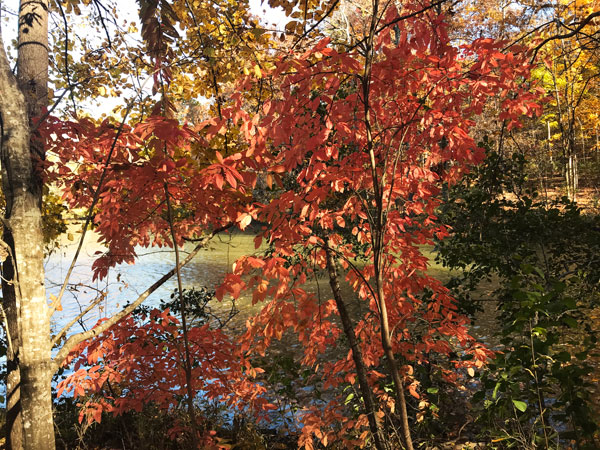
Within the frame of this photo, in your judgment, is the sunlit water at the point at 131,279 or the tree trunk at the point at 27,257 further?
the sunlit water at the point at 131,279

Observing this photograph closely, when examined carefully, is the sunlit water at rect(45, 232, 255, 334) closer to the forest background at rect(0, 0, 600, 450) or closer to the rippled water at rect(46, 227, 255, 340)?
the rippled water at rect(46, 227, 255, 340)

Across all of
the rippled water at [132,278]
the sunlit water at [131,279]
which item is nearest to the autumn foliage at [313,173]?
the rippled water at [132,278]

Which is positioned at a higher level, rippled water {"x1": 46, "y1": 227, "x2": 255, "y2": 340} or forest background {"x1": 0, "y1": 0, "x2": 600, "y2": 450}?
forest background {"x1": 0, "y1": 0, "x2": 600, "y2": 450}

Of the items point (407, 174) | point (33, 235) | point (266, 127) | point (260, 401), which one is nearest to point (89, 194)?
point (33, 235)

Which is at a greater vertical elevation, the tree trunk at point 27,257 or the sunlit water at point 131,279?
the tree trunk at point 27,257

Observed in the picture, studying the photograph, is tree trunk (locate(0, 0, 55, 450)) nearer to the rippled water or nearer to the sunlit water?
the rippled water

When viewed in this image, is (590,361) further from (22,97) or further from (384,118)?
(22,97)

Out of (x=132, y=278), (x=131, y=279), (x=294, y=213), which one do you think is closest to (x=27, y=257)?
(x=294, y=213)

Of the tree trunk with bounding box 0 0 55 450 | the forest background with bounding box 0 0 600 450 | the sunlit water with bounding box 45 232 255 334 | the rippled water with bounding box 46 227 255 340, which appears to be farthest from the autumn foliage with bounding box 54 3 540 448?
the sunlit water with bounding box 45 232 255 334

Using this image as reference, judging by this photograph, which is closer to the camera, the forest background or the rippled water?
the forest background

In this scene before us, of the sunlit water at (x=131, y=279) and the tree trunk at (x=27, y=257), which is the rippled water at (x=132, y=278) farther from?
the tree trunk at (x=27, y=257)

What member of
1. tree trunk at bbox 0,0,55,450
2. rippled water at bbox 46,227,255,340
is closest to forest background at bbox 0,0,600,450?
tree trunk at bbox 0,0,55,450

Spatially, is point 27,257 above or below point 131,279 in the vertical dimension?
above

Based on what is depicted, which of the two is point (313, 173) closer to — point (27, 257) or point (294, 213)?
point (294, 213)
